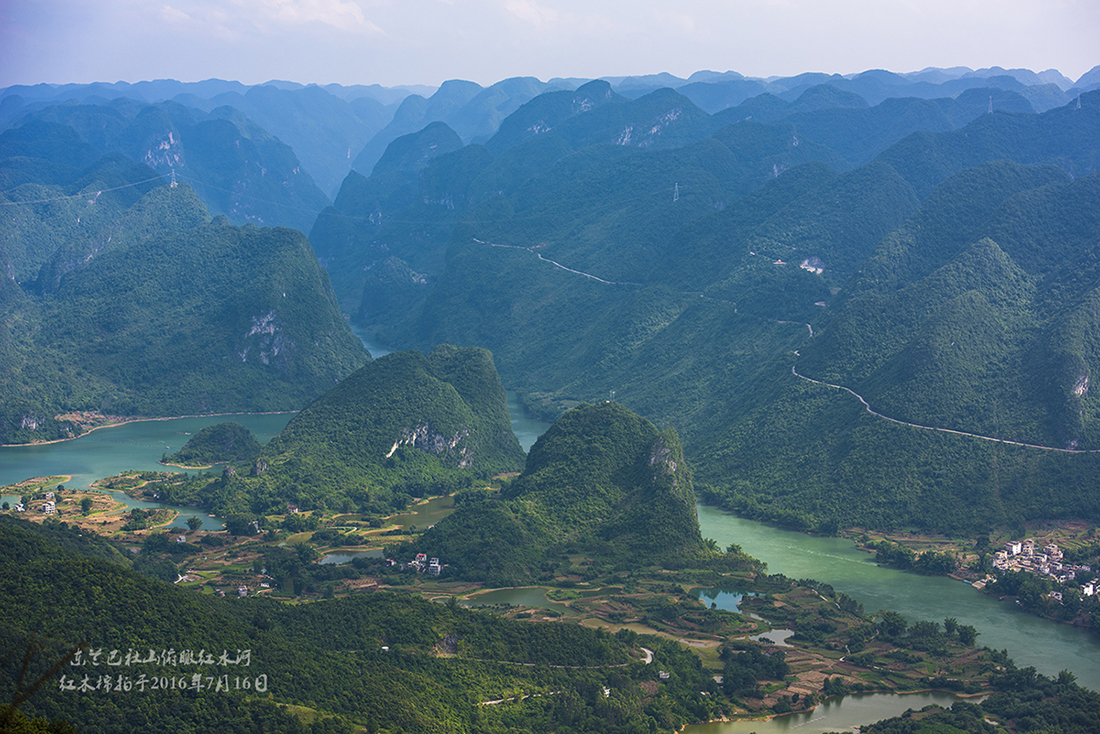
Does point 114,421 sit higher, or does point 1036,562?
point 1036,562

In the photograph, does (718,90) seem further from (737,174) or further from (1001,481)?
(1001,481)

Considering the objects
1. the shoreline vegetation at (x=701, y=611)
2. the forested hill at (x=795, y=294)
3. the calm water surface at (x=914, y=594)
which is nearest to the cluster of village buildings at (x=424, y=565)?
the shoreline vegetation at (x=701, y=611)

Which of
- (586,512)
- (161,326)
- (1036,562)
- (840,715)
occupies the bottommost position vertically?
(840,715)

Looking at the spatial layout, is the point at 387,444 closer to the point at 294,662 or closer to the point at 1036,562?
the point at 294,662

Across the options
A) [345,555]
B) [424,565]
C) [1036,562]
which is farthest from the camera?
[345,555]

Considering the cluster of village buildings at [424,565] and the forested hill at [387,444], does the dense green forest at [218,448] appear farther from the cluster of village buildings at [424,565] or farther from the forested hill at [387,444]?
the cluster of village buildings at [424,565]

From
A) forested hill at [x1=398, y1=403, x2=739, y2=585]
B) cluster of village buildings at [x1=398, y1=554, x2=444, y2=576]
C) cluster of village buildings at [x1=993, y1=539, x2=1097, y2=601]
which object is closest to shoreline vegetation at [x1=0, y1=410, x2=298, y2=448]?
forested hill at [x1=398, y1=403, x2=739, y2=585]

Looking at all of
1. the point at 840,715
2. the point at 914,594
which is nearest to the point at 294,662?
the point at 840,715
